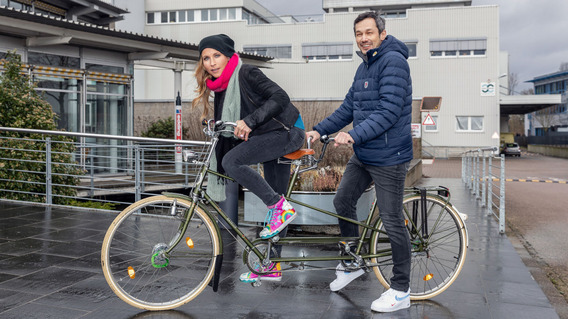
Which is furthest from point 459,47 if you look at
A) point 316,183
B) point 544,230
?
point 316,183

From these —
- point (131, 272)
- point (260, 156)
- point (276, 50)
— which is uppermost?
point (276, 50)

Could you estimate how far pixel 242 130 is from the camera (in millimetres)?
3461

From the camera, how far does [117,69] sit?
15961 mm

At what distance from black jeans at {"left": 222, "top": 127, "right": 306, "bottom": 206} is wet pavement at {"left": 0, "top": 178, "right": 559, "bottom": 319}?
2.53 feet

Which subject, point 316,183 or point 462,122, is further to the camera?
point 462,122

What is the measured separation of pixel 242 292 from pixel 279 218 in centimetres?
77

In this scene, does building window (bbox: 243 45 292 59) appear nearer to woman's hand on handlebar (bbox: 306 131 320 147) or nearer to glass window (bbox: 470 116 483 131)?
glass window (bbox: 470 116 483 131)

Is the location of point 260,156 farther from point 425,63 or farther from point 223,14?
point 223,14

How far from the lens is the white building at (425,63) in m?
38.9

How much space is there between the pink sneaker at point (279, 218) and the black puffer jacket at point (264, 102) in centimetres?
50

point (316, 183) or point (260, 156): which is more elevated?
point (260, 156)

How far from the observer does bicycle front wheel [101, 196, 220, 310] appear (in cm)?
348

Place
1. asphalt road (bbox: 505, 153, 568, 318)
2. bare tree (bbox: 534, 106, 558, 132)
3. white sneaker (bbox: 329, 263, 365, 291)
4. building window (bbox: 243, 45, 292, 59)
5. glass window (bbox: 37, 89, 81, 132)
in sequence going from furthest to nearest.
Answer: bare tree (bbox: 534, 106, 558, 132)
building window (bbox: 243, 45, 292, 59)
glass window (bbox: 37, 89, 81, 132)
asphalt road (bbox: 505, 153, 568, 318)
white sneaker (bbox: 329, 263, 365, 291)

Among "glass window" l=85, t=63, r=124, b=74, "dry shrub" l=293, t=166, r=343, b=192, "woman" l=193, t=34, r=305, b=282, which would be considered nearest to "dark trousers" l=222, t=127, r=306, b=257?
"woman" l=193, t=34, r=305, b=282
